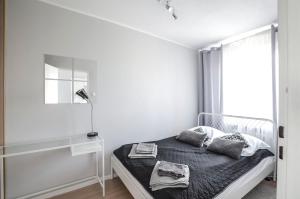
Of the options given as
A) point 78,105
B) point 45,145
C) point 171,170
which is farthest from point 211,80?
point 45,145

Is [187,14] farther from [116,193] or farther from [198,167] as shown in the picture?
[116,193]

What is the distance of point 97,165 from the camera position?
226cm

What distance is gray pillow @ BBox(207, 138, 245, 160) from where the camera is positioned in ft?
6.53

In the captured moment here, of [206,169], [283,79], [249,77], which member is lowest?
[206,169]

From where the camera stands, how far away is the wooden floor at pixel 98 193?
1935 millimetres

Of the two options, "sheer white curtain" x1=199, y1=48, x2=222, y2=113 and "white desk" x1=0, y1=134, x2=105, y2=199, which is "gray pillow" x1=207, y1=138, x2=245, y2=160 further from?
"white desk" x1=0, y1=134, x2=105, y2=199

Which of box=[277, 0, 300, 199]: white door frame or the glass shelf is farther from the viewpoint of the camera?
the glass shelf

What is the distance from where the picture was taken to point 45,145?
5.74 ft

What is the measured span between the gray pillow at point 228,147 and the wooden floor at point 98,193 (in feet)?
4.52

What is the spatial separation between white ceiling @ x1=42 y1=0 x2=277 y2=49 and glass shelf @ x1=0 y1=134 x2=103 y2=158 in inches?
71.5

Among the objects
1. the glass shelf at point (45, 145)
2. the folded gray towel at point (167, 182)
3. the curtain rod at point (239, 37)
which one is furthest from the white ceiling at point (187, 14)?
the folded gray towel at point (167, 182)

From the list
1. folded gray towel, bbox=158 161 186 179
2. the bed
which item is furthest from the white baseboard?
folded gray towel, bbox=158 161 186 179

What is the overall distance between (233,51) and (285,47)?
8.52 ft

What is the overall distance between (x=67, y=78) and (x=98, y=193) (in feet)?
5.40
